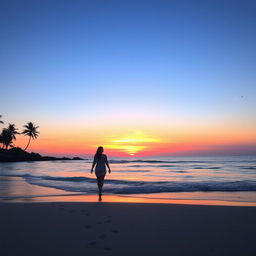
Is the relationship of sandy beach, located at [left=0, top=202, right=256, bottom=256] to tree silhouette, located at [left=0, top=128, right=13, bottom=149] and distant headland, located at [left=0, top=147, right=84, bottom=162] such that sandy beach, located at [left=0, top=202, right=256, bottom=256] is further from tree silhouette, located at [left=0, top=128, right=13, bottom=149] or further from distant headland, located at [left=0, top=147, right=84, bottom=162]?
tree silhouette, located at [left=0, top=128, right=13, bottom=149]

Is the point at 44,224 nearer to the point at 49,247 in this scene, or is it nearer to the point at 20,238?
the point at 20,238

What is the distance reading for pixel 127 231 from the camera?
432cm

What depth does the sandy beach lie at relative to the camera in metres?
3.54

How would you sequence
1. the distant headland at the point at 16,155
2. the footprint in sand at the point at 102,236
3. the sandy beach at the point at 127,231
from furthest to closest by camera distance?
the distant headland at the point at 16,155 < the footprint in sand at the point at 102,236 < the sandy beach at the point at 127,231

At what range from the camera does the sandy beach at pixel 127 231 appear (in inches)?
139

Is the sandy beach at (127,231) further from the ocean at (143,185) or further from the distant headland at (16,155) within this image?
the distant headland at (16,155)

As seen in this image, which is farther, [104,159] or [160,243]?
[104,159]

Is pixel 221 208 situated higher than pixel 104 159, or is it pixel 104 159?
pixel 104 159

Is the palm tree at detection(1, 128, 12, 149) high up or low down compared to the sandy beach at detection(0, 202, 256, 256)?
up

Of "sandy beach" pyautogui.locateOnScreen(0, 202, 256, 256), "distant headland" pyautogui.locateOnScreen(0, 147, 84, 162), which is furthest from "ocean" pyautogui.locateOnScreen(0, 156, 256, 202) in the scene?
"distant headland" pyautogui.locateOnScreen(0, 147, 84, 162)

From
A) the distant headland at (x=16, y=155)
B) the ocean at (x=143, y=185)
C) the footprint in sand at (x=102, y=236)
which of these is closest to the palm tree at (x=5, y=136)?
the distant headland at (x=16, y=155)

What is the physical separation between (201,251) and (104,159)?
19.0 feet

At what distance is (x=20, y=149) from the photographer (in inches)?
2864

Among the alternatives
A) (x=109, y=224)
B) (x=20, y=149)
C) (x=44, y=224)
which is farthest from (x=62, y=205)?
(x=20, y=149)
